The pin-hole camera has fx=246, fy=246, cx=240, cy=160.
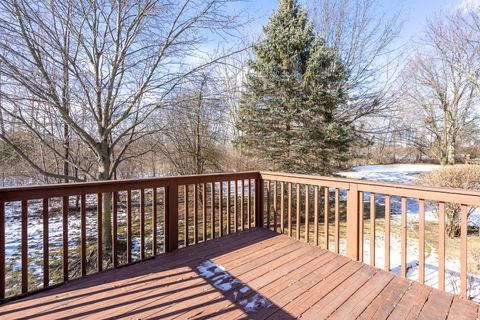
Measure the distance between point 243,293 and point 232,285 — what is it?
0.50ft

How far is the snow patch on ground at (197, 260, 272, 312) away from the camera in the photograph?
6.23 ft

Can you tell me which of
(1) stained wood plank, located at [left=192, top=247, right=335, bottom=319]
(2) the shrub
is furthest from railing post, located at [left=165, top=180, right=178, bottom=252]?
(2) the shrub

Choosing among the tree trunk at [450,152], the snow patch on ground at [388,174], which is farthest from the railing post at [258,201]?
the tree trunk at [450,152]

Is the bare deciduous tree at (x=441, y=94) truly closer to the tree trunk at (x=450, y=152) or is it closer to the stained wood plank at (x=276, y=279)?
the tree trunk at (x=450, y=152)

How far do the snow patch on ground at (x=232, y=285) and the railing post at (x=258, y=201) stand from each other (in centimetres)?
137

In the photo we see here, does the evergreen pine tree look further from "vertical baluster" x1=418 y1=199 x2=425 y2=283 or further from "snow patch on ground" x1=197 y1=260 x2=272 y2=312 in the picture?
"snow patch on ground" x1=197 y1=260 x2=272 y2=312

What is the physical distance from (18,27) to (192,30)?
2864mm

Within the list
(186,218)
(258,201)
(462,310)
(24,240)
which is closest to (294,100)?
(258,201)

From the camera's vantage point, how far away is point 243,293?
6.71 feet

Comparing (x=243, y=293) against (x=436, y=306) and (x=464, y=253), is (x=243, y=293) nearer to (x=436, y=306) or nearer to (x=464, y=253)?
(x=436, y=306)

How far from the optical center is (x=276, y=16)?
288 inches

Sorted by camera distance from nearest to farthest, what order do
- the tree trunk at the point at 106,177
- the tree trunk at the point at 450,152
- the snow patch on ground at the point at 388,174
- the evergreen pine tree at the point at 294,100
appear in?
the tree trunk at the point at 106,177, the evergreen pine tree at the point at 294,100, the snow patch on ground at the point at 388,174, the tree trunk at the point at 450,152

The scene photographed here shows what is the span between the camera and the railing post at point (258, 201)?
12.5 feet

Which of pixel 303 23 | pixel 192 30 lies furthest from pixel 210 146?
pixel 303 23
